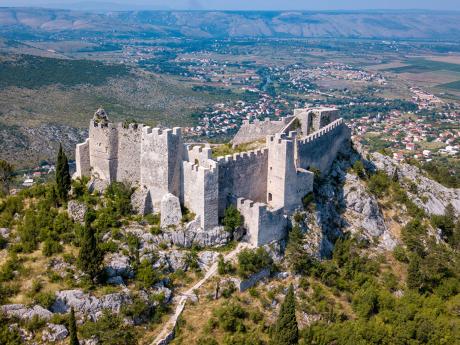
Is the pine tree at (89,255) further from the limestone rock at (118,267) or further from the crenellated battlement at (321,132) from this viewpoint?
the crenellated battlement at (321,132)

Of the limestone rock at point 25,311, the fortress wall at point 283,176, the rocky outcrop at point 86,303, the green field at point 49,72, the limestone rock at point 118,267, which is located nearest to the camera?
the limestone rock at point 25,311

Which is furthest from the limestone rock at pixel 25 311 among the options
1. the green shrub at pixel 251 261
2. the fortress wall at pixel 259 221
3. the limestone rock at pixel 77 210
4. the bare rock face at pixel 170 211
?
the fortress wall at pixel 259 221

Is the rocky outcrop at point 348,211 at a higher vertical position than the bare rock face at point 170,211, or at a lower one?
lower

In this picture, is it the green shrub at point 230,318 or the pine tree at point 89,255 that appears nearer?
the pine tree at point 89,255

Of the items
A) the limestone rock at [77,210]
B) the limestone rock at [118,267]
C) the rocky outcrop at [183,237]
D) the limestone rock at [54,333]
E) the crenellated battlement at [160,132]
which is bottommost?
the limestone rock at [54,333]

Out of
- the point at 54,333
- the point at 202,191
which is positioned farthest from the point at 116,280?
the point at 202,191

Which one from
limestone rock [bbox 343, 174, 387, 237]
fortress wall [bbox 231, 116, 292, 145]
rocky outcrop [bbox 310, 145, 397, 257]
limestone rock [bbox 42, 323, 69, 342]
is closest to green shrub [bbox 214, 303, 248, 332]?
limestone rock [bbox 42, 323, 69, 342]
